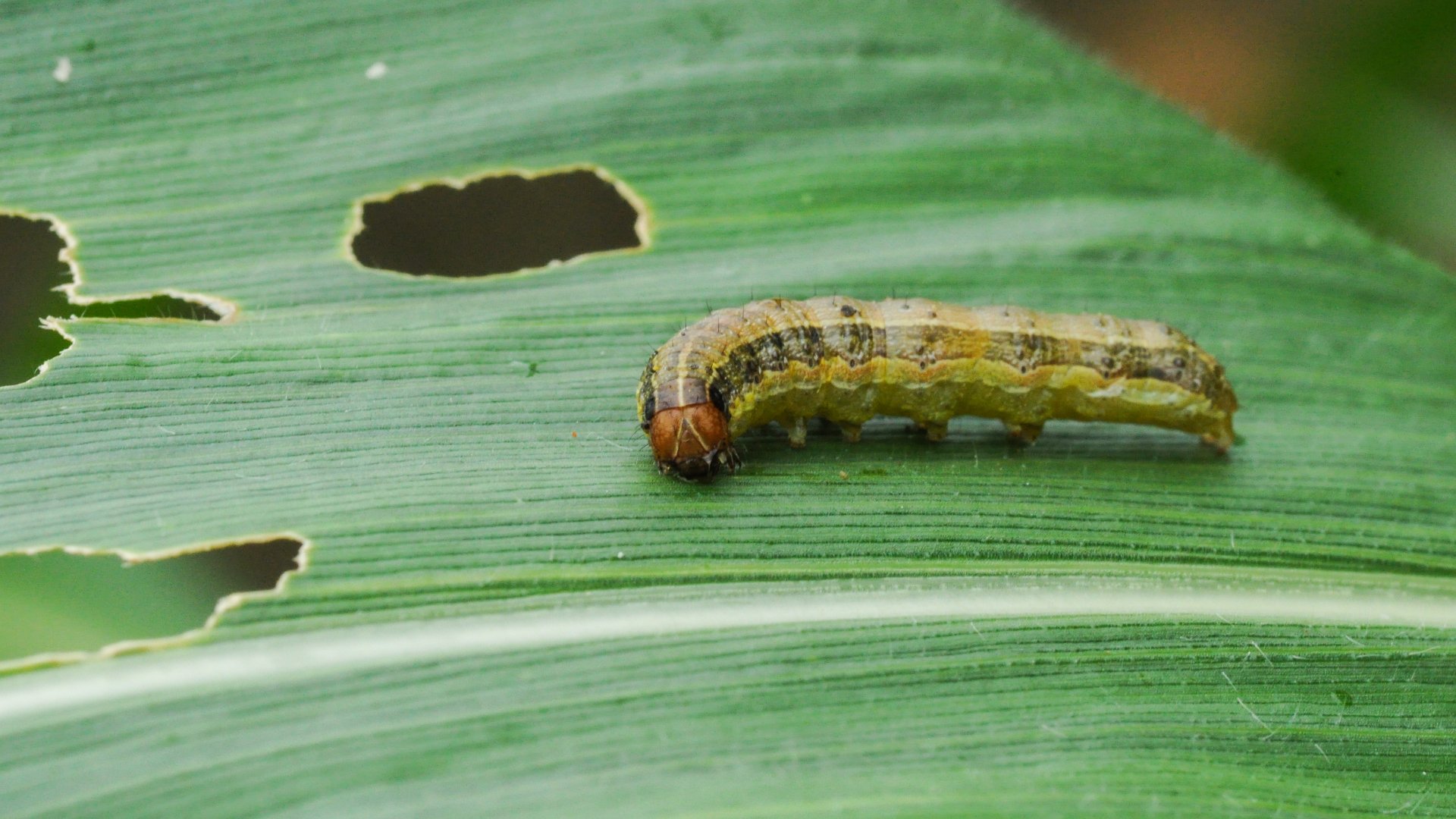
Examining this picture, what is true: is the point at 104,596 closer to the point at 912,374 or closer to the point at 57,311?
the point at 57,311

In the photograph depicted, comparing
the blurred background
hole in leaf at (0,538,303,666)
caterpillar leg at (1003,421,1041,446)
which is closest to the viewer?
hole in leaf at (0,538,303,666)

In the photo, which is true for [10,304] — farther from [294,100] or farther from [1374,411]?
[1374,411]

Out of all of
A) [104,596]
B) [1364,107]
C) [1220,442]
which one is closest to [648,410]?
[104,596]

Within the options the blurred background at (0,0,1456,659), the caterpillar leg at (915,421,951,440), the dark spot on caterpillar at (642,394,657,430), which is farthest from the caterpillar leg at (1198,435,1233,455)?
the dark spot on caterpillar at (642,394,657,430)

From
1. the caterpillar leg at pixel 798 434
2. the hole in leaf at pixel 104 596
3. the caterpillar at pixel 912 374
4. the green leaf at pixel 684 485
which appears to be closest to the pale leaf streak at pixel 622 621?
the green leaf at pixel 684 485

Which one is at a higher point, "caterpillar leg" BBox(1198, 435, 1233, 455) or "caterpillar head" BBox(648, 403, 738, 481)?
"caterpillar head" BBox(648, 403, 738, 481)

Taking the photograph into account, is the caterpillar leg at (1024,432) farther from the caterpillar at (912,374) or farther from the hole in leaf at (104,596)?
the hole in leaf at (104,596)

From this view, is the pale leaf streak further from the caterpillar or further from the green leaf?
the caterpillar
